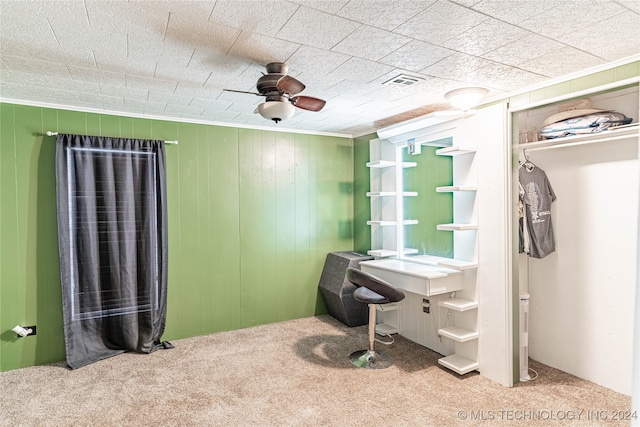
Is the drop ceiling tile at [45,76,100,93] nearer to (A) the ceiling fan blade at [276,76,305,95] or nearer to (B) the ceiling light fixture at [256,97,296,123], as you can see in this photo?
(B) the ceiling light fixture at [256,97,296,123]

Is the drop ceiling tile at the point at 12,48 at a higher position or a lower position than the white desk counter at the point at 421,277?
higher

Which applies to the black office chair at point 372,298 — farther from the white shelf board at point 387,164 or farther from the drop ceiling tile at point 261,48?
the drop ceiling tile at point 261,48

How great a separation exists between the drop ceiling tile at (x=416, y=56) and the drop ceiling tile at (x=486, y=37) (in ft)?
0.29

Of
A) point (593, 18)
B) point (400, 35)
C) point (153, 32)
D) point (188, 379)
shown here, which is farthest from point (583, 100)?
point (188, 379)

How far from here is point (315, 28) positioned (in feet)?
6.16

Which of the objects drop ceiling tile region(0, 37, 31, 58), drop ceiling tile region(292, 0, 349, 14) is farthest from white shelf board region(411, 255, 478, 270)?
drop ceiling tile region(0, 37, 31, 58)

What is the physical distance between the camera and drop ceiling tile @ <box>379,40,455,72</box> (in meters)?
2.11

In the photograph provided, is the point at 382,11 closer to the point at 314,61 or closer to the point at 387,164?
the point at 314,61

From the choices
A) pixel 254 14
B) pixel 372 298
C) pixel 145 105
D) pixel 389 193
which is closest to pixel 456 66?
pixel 254 14

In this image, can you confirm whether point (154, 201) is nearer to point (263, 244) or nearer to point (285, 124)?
point (263, 244)

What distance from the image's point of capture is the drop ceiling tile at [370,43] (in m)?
1.94

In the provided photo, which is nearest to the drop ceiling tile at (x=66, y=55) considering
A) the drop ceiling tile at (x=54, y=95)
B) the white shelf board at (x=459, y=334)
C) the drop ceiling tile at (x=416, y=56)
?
the drop ceiling tile at (x=54, y=95)

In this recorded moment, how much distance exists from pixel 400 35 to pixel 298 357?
2.77m

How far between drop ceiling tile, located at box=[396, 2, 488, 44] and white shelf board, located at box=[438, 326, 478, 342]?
2.26 m
